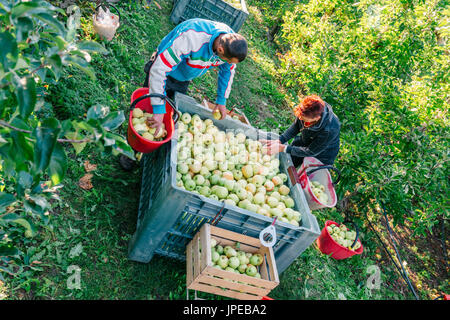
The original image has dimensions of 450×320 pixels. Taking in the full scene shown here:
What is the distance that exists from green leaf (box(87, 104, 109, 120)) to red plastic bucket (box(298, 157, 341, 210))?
2.70 meters

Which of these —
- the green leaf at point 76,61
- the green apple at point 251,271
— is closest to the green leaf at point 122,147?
the green leaf at point 76,61

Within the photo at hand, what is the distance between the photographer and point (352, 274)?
4.78 m

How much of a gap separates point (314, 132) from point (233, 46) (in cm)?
169

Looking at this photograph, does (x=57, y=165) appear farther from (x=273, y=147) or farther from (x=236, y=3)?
(x=236, y=3)

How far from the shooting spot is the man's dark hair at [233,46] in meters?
2.84

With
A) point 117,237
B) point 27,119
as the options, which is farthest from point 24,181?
point 117,237

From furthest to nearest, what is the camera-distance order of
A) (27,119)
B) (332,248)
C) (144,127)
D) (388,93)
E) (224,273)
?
1. (388,93)
2. (332,248)
3. (144,127)
4. (224,273)
5. (27,119)

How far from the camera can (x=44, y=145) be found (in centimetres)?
124

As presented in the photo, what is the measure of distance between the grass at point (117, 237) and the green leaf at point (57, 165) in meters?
1.23

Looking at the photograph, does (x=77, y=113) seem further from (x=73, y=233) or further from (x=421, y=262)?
(x=421, y=262)

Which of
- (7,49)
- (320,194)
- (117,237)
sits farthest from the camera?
(320,194)

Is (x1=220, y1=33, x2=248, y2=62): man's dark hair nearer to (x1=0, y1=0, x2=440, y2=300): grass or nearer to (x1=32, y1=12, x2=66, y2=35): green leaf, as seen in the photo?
(x1=32, y1=12, x2=66, y2=35): green leaf

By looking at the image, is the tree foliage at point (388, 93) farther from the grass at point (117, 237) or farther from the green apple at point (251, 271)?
the green apple at point (251, 271)
